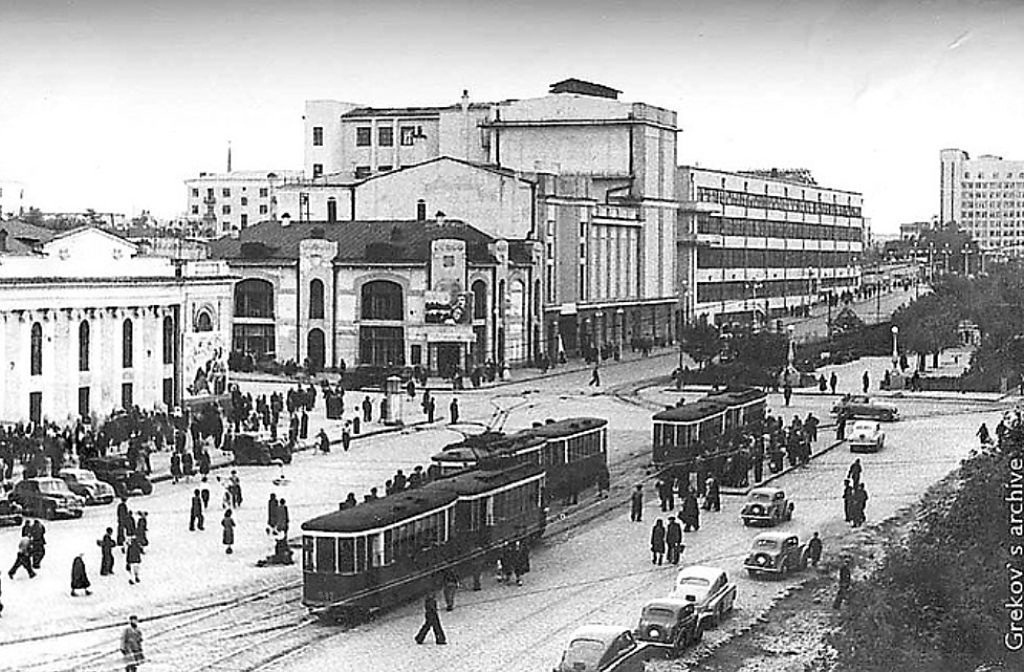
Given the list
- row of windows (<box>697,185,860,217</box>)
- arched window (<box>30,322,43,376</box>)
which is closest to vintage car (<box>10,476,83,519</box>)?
arched window (<box>30,322,43,376</box>)

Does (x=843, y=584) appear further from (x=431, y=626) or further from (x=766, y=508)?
(x=766, y=508)

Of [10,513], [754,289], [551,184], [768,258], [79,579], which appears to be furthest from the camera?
[768,258]

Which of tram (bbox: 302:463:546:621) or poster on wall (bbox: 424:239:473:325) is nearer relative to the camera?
tram (bbox: 302:463:546:621)

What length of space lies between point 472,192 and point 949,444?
91.5ft

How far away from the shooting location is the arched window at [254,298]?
56.1 metres

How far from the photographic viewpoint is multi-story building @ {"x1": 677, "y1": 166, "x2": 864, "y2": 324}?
79062 mm

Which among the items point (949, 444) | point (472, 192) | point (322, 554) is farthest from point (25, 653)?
point (472, 192)

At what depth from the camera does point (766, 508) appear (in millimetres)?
26078

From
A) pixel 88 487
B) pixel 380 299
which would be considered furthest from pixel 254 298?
pixel 88 487

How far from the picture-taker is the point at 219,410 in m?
38.9

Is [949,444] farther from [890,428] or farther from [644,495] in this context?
[644,495]

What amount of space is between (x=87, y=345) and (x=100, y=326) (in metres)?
0.73

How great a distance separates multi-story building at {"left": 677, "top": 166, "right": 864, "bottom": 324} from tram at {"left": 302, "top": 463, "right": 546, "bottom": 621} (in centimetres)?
5471

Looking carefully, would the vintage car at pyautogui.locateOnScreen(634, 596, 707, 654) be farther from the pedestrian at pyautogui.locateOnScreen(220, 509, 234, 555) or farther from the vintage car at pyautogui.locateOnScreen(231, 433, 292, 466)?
the vintage car at pyautogui.locateOnScreen(231, 433, 292, 466)
